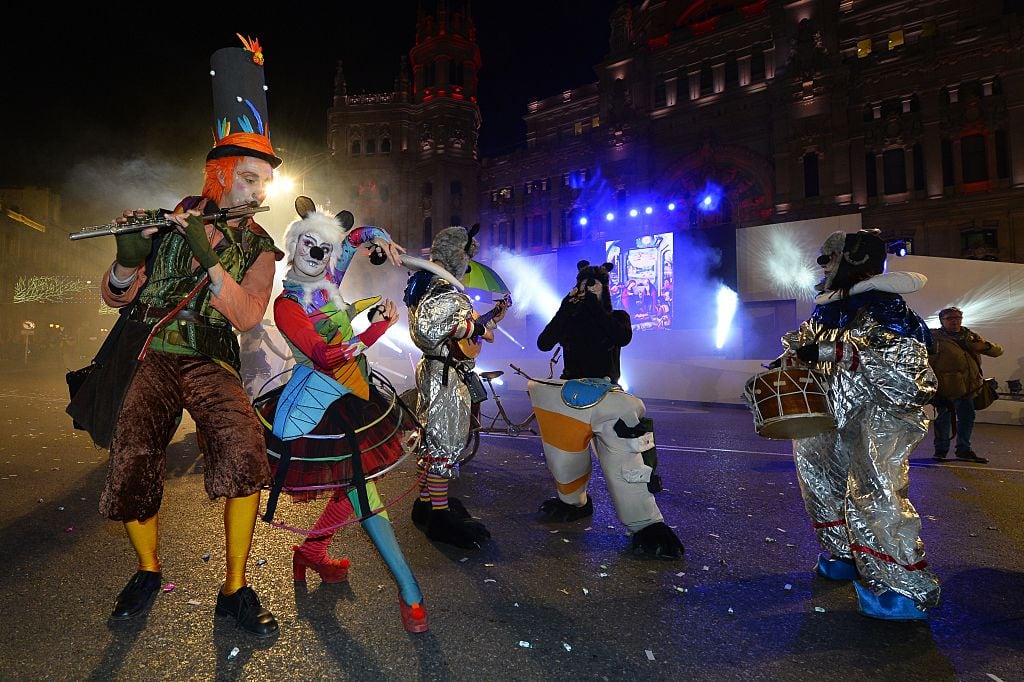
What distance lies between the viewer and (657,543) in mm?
3766

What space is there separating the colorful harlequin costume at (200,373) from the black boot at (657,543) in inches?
92.4

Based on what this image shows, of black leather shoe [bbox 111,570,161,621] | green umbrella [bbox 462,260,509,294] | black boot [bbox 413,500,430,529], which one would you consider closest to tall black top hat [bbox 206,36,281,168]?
green umbrella [bbox 462,260,509,294]

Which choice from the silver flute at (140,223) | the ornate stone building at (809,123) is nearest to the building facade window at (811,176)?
the ornate stone building at (809,123)

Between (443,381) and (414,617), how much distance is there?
77.1 inches

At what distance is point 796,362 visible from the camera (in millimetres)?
3443

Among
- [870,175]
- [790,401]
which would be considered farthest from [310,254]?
[870,175]

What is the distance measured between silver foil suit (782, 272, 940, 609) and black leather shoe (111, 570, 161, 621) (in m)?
3.80

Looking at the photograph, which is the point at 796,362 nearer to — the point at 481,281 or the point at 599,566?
the point at 599,566

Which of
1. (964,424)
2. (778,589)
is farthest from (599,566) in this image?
(964,424)

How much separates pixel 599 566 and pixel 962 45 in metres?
33.0

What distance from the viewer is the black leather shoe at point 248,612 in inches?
105

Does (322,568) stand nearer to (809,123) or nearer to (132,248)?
(132,248)

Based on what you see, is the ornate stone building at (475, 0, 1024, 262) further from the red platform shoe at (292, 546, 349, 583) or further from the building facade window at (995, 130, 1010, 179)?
the red platform shoe at (292, 546, 349, 583)

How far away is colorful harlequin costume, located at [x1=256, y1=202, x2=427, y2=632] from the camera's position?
2.72 metres
